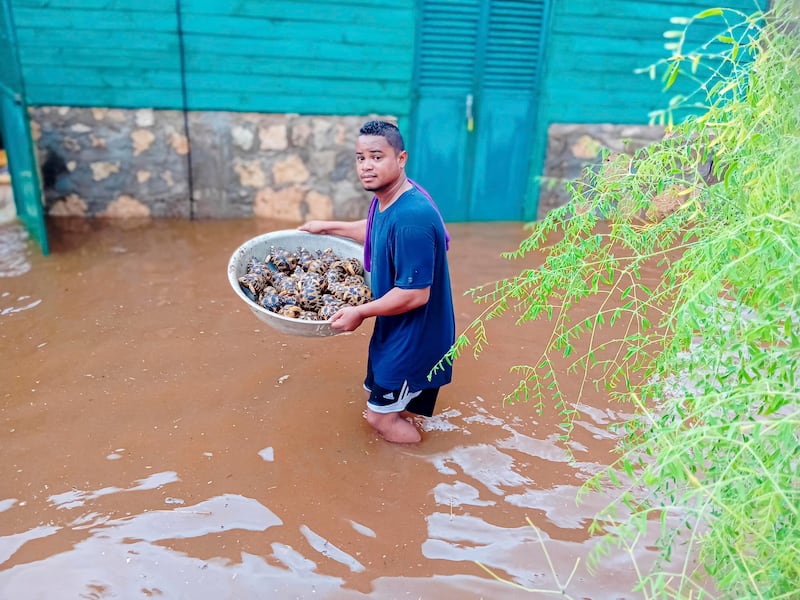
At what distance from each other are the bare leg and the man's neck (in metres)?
0.96

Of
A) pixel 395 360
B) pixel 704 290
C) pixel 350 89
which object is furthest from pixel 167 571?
pixel 350 89

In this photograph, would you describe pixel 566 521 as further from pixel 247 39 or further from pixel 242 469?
pixel 247 39

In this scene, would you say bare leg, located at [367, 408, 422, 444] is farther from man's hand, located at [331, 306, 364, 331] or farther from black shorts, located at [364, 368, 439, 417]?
man's hand, located at [331, 306, 364, 331]

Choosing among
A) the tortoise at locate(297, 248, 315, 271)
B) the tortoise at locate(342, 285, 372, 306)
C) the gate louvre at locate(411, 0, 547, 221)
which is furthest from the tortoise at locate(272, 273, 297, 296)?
the gate louvre at locate(411, 0, 547, 221)

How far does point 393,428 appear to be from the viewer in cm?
301

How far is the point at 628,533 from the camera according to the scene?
1.30 meters

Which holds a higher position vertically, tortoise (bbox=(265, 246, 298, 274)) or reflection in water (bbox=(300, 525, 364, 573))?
tortoise (bbox=(265, 246, 298, 274))

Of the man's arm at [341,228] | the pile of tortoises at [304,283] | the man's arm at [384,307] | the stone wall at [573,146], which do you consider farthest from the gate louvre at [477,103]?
the man's arm at [384,307]

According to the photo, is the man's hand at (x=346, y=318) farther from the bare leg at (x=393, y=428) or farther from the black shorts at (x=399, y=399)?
the bare leg at (x=393, y=428)

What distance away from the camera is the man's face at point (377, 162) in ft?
8.50

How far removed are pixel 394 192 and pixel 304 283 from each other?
0.60m

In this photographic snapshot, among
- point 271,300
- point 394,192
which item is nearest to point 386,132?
point 394,192

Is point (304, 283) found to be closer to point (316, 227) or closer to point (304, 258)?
point (304, 258)

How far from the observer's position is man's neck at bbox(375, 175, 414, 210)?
2.70m
